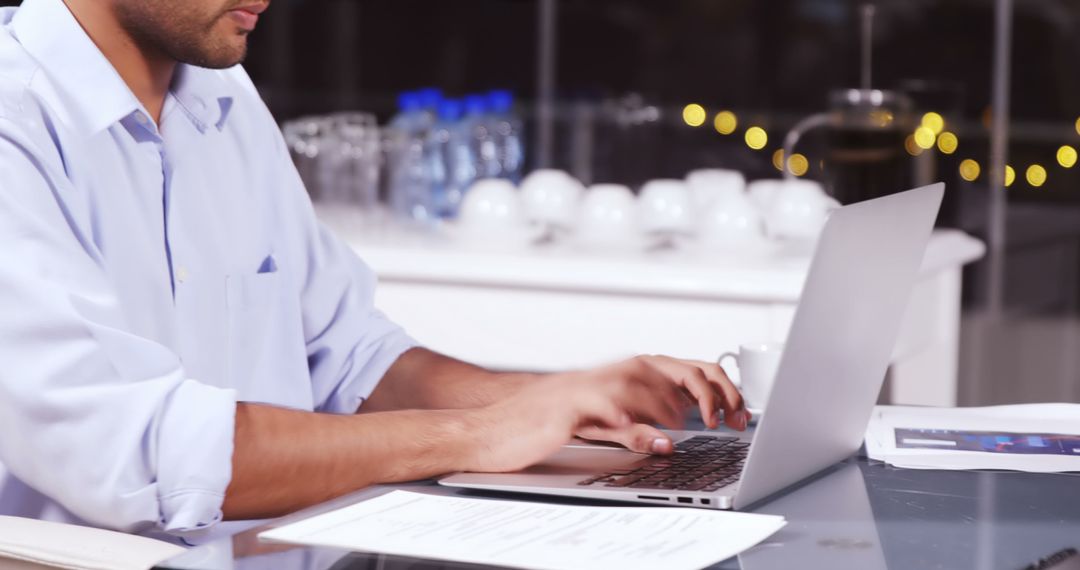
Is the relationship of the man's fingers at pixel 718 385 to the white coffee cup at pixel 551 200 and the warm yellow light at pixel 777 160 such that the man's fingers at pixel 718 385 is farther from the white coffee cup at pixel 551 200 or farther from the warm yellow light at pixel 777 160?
the warm yellow light at pixel 777 160

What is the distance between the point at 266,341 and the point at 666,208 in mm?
1320

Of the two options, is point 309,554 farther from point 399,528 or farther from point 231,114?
point 231,114

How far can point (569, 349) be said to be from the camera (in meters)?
2.54

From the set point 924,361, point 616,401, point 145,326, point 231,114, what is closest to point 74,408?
point 145,326

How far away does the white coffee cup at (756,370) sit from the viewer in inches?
57.7

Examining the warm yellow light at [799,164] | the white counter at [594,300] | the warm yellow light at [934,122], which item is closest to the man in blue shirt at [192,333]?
the white counter at [594,300]

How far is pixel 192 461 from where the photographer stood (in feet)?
3.63

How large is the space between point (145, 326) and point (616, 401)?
0.42 meters

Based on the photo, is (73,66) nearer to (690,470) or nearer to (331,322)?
(331,322)

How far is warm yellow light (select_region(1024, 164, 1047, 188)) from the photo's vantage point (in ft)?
16.1

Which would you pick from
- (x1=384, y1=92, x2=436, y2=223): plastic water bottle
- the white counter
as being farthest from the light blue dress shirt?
(x1=384, y1=92, x2=436, y2=223): plastic water bottle

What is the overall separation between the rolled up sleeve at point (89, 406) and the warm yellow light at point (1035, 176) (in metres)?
4.21

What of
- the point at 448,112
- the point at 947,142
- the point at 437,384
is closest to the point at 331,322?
the point at 437,384

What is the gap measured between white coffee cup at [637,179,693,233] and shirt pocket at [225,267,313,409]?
1.24 meters
